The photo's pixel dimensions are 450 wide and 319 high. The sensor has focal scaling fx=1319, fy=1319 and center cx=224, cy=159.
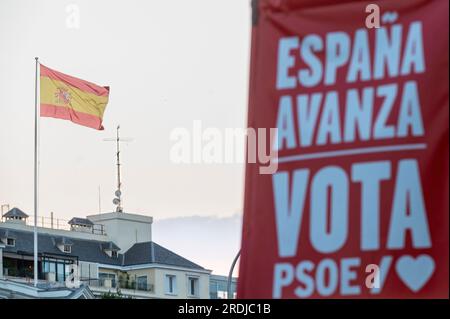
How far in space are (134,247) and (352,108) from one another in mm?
91420

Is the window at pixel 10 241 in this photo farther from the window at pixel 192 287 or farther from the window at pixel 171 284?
the window at pixel 192 287

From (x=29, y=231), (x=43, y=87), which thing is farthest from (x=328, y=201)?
(x=29, y=231)

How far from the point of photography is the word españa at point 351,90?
446cm

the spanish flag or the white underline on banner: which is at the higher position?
A: the spanish flag

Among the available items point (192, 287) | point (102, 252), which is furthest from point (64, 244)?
point (192, 287)

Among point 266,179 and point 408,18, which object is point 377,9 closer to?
point 408,18

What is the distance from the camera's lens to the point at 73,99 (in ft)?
206

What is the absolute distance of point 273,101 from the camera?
15.3 feet

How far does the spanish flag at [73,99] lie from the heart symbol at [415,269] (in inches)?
2255

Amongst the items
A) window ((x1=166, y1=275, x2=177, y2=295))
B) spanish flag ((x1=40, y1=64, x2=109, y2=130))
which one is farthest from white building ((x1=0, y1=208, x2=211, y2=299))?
spanish flag ((x1=40, y1=64, x2=109, y2=130))

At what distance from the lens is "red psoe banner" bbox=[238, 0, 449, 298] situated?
4.43 meters

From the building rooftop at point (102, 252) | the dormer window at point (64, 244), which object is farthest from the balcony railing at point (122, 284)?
the dormer window at point (64, 244)

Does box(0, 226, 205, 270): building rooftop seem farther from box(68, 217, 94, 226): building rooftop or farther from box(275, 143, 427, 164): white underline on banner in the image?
box(275, 143, 427, 164): white underline on banner

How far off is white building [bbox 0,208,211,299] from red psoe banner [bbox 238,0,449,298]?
79301 millimetres
